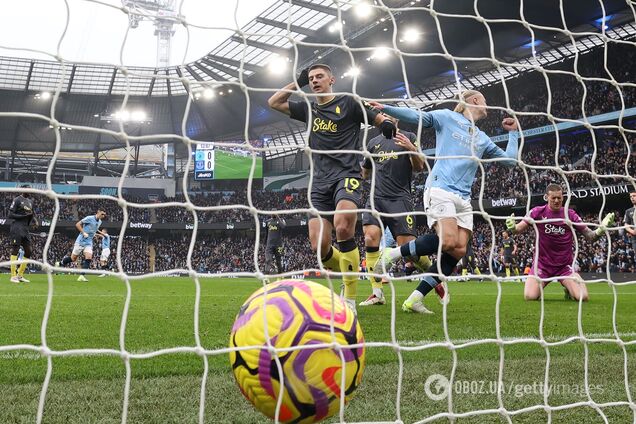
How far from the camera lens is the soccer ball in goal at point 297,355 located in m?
1.86

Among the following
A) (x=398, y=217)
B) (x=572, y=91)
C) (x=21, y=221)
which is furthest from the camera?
(x=572, y=91)

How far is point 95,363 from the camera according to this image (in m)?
2.88

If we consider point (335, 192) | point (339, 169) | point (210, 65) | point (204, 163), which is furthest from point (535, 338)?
point (204, 163)

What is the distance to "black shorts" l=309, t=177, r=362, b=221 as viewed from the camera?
4.57m

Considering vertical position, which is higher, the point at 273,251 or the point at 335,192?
the point at 335,192

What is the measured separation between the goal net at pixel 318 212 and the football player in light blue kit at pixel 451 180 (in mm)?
305

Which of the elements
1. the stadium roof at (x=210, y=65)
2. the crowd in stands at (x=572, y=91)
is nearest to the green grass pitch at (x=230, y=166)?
the stadium roof at (x=210, y=65)

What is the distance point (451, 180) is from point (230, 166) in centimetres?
3479

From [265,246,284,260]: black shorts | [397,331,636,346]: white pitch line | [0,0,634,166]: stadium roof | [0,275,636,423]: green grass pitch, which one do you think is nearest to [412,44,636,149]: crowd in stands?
[0,0,634,166]: stadium roof

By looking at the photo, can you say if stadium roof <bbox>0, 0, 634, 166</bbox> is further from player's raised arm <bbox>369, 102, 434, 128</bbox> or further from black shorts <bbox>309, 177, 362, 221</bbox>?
player's raised arm <bbox>369, 102, 434, 128</bbox>

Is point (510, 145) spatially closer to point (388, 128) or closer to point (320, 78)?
point (388, 128)

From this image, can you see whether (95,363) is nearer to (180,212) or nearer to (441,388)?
(441,388)

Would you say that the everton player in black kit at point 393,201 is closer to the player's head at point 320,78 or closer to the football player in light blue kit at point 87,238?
the player's head at point 320,78

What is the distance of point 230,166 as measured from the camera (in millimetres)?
38531
